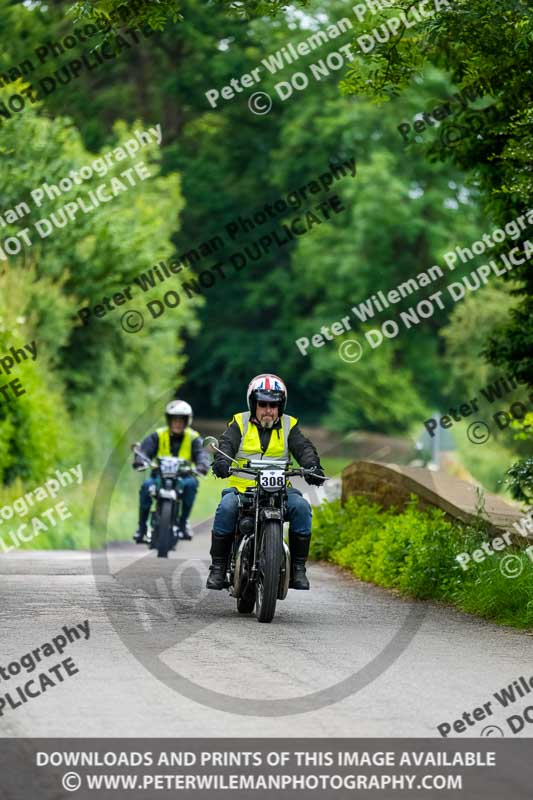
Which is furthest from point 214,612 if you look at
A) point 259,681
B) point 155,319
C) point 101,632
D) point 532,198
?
point 155,319

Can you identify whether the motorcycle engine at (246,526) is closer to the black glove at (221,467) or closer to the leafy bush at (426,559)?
the black glove at (221,467)

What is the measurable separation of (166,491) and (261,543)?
7119 mm

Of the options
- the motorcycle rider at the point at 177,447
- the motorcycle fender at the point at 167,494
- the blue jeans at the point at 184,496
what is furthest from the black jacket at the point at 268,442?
the blue jeans at the point at 184,496

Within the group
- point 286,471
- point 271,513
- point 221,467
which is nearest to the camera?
point 271,513

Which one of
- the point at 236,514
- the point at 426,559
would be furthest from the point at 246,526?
the point at 426,559

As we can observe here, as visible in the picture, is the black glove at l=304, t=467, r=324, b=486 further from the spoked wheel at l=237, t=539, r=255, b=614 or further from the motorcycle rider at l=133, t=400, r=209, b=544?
the motorcycle rider at l=133, t=400, r=209, b=544

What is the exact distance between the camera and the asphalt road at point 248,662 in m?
7.98

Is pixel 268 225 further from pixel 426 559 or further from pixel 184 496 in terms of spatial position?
pixel 426 559

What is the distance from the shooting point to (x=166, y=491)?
1902cm

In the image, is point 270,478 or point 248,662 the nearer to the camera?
point 248,662

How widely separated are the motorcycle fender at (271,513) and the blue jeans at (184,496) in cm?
749

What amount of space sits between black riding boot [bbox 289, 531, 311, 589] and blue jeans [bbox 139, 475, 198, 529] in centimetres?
706

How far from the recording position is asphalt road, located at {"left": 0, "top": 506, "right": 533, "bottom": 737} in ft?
26.2
